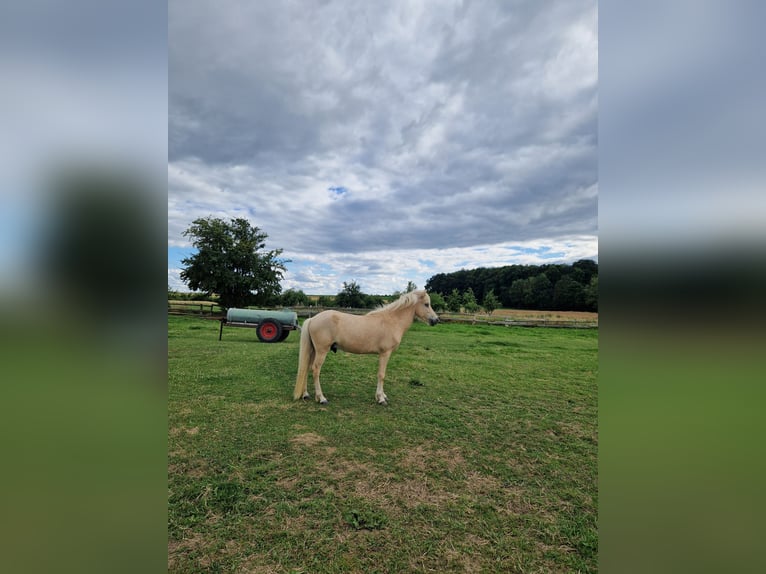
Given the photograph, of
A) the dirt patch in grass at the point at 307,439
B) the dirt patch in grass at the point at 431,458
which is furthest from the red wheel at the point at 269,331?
the dirt patch in grass at the point at 431,458

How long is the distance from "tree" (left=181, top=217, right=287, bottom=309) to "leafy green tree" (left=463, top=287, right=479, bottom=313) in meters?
17.2

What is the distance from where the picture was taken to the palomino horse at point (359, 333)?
5.24 meters

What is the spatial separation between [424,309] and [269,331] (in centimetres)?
851

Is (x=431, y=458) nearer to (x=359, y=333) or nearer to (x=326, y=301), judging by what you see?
(x=359, y=333)

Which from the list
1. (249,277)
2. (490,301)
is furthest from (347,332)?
(490,301)

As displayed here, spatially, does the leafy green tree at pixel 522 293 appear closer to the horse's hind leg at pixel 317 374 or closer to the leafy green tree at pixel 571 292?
the leafy green tree at pixel 571 292

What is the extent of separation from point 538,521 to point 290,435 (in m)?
2.77

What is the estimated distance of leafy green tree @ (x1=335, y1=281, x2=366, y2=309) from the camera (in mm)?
20672

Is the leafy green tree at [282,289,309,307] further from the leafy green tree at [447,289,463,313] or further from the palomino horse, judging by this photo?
the palomino horse

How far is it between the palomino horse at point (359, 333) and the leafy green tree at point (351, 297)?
14.7m

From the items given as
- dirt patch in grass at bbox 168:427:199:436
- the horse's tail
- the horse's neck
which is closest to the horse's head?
the horse's neck

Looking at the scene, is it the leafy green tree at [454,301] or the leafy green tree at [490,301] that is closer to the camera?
the leafy green tree at [490,301]
